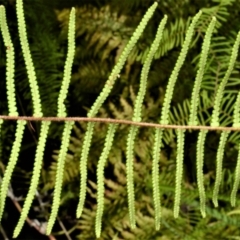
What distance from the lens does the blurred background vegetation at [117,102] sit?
202 centimetres

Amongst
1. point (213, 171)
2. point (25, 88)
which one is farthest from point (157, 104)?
point (25, 88)

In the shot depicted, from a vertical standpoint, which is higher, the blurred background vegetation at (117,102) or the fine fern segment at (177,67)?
the fine fern segment at (177,67)

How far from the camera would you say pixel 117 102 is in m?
2.30

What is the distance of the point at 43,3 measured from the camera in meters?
2.15

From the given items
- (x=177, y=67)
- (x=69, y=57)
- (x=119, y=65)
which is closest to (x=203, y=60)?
(x=177, y=67)

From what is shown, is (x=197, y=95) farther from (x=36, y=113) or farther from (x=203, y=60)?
(x=36, y=113)

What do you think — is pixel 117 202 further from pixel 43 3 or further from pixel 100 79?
pixel 43 3

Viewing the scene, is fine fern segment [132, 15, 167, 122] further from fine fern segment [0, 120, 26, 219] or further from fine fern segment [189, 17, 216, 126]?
fine fern segment [0, 120, 26, 219]

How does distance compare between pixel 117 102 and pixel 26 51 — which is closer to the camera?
pixel 26 51

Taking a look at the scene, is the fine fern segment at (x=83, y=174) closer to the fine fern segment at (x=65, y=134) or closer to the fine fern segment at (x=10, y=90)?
the fine fern segment at (x=65, y=134)

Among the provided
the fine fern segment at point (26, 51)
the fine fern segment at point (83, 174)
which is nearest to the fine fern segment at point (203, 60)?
A: the fine fern segment at point (83, 174)

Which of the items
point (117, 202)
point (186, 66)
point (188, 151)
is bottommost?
point (117, 202)

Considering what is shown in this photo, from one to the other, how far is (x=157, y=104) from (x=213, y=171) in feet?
1.04

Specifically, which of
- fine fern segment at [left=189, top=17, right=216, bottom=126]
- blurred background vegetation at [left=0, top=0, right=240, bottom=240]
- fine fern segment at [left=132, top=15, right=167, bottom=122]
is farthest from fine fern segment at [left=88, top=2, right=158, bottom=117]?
blurred background vegetation at [left=0, top=0, right=240, bottom=240]
